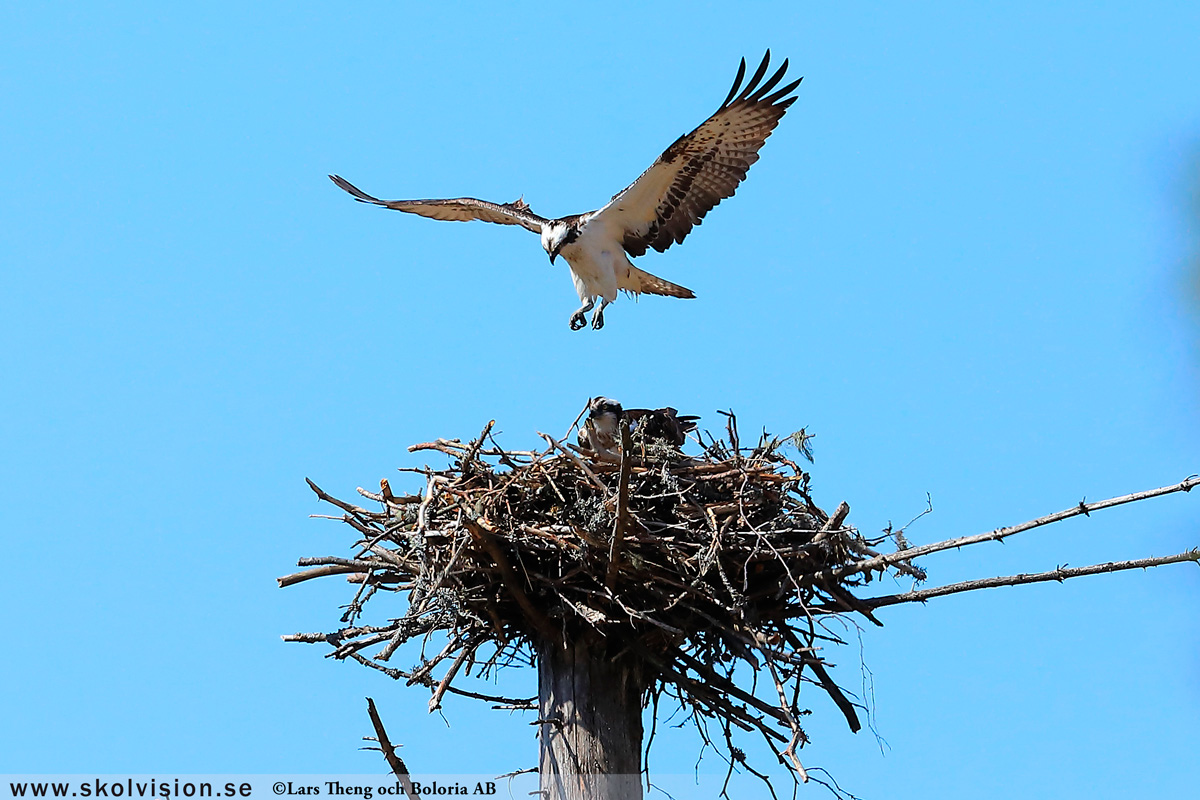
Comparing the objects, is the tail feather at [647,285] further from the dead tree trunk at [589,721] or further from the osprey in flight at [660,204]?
the dead tree trunk at [589,721]

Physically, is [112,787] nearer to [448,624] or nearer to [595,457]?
[448,624]

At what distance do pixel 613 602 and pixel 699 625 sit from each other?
0.50 m

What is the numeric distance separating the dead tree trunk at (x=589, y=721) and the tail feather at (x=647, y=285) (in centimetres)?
410

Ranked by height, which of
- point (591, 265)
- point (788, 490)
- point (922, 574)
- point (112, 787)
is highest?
point (591, 265)

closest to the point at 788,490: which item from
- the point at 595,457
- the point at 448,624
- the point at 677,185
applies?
the point at 595,457

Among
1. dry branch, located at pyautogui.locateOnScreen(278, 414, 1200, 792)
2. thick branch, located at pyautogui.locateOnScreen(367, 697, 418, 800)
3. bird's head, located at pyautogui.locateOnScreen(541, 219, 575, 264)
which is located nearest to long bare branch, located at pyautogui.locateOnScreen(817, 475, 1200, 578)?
dry branch, located at pyautogui.locateOnScreen(278, 414, 1200, 792)

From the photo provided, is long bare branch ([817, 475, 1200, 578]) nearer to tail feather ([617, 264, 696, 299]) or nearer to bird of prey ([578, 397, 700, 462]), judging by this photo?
bird of prey ([578, 397, 700, 462])

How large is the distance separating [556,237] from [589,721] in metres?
4.09

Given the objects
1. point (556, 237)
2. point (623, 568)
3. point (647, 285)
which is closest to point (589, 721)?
point (623, 568)

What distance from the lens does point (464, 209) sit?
1002cm

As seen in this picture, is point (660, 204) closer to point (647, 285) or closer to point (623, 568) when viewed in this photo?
point (647, 285)

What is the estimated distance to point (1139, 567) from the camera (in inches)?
198

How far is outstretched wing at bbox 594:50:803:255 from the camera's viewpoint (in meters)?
8.41

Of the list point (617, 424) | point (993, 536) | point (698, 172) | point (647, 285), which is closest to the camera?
point (993, 536)
